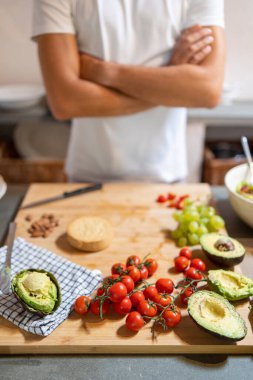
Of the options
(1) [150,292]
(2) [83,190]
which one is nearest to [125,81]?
(2) [83,190]

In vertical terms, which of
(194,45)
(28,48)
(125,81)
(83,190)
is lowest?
(83,190)

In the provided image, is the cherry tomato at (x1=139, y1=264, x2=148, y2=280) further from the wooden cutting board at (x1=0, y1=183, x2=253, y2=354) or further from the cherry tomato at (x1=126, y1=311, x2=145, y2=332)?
the cherry tomato at (x1=126, y1=311, x2=145, y2=332)

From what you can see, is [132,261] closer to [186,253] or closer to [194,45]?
[186,253]

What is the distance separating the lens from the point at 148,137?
1.80 m

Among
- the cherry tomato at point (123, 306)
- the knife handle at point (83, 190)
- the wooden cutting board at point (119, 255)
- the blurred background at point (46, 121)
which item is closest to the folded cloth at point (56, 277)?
the wooden cutting board at point (119, 255)

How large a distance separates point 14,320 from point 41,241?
0.38m

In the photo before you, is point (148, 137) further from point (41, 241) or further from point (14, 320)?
point (14, 320)

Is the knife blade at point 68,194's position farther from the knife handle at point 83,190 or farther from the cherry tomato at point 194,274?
the cherry tomato at point 194,274

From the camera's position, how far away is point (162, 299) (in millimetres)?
1061

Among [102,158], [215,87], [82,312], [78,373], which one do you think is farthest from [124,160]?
[78,373]

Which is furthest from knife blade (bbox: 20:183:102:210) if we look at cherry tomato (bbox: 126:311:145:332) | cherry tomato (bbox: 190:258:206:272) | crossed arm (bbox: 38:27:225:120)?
cherry tomato (bbox: 126:311:145:332)

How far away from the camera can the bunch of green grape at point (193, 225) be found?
135 cm

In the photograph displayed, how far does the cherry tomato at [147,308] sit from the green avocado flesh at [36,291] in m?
0.22

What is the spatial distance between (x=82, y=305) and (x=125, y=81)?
0.86 metres
